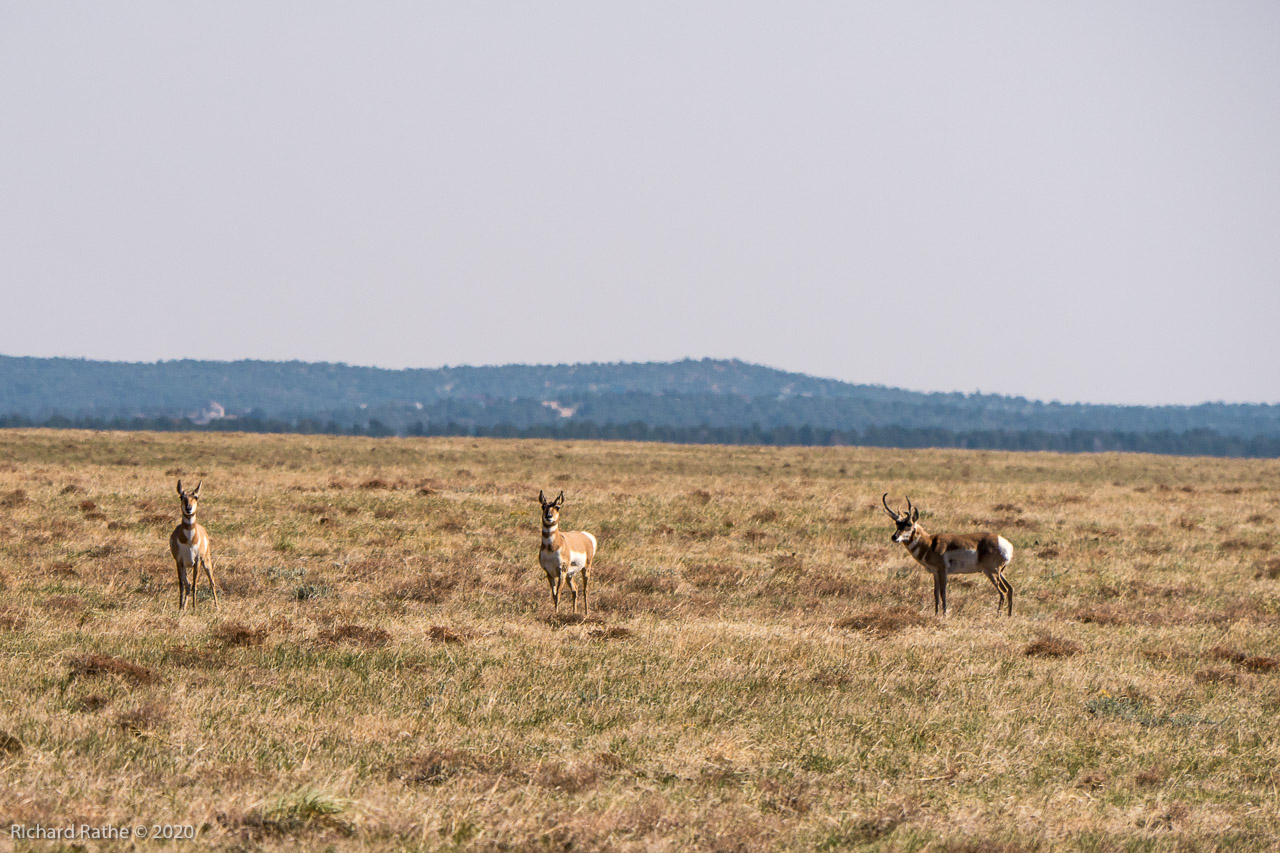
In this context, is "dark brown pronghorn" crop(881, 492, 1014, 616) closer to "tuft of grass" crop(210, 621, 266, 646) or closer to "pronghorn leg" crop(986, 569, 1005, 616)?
"pronghorn leg" crop(986, 569, 1005, 616)

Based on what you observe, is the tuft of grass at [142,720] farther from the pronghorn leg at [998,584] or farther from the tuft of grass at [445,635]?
the pronghorn leg at [998,584]

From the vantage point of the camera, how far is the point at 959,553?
18516 mm

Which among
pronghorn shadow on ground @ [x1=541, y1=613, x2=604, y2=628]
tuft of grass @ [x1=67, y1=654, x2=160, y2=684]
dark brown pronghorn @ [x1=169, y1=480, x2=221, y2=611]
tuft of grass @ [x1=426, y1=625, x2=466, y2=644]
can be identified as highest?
dark brown pronghorn @ [x1=169, y1=480, x2=221, y2=611]

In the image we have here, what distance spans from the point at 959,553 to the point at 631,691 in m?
8.69

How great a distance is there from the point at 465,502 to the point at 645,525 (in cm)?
637

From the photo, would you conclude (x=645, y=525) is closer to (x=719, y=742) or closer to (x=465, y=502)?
(x=465, y=502)

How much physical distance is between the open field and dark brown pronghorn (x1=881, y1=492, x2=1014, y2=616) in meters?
0.58

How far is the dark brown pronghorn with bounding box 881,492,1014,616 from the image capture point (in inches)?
722

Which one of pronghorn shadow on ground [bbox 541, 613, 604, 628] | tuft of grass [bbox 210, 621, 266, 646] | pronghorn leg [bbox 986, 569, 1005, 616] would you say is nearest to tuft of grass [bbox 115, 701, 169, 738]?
tuft of grass [bbox 210, 621, 266, 646]

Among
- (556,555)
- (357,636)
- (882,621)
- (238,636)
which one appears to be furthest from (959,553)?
(238,636)

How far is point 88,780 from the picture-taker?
311 inches

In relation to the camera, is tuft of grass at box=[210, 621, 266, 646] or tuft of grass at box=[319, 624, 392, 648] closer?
tuft of grass at box=[210, 621, 266, 646]

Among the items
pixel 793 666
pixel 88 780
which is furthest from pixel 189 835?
pixel 793 666

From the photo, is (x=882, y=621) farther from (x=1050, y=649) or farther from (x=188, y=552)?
(x=188, y=552)
